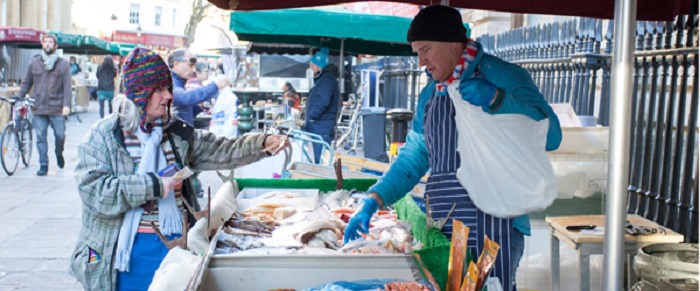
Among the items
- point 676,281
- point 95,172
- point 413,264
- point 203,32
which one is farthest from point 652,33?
point 203,32

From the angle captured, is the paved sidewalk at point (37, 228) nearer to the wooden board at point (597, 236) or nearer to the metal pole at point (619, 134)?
the wooden board at point (597, 236)

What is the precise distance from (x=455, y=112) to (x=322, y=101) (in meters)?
7.01

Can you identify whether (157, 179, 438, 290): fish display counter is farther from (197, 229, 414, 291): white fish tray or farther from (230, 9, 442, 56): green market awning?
(230, 9, 442, 56): green market awning

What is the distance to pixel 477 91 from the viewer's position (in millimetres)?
3123

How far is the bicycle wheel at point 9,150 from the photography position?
40.2 ft

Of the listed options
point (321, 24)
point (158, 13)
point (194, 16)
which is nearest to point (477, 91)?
point (321, 24)

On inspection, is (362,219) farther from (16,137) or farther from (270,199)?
(16,137)

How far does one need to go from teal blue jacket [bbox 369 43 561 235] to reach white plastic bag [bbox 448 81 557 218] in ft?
0.20

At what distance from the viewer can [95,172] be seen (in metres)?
3.62

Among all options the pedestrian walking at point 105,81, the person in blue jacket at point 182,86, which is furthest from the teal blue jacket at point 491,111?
the pedestrian walking at point 105,81

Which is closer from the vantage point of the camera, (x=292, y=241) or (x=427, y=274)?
(x=427, y=274)

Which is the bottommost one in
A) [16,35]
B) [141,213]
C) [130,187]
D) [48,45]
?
[141,213]

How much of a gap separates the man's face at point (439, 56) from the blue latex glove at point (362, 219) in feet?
2.03

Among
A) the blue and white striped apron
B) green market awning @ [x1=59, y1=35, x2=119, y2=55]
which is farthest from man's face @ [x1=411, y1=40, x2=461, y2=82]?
green market awning @ [x1=59, y1=35, x2=119, y2=55]
